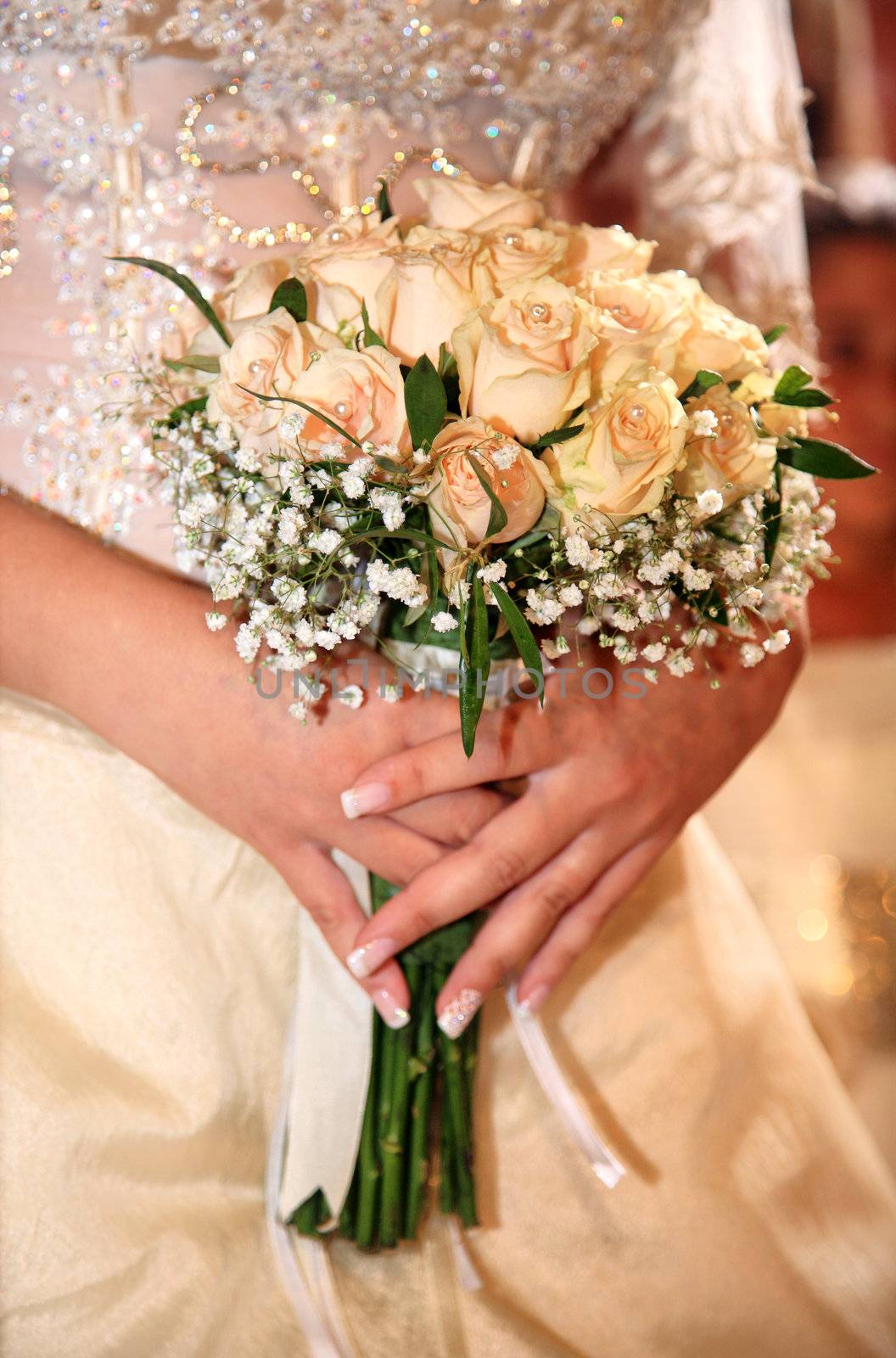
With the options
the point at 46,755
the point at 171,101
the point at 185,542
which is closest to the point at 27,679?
the point at 46,755

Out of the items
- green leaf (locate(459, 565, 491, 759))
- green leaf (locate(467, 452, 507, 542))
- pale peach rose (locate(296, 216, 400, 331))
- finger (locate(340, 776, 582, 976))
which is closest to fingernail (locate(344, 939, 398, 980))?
finger (locate(340, 776, 582, 976))

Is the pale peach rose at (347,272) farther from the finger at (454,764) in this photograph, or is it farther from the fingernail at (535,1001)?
the fingernail at (535,1001)

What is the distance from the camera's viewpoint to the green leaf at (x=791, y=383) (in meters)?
0.84

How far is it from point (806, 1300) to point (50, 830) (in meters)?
0.88

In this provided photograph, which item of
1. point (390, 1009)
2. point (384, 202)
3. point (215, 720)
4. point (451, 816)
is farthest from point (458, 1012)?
point (384, 202)

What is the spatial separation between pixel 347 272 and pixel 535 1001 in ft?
2.17

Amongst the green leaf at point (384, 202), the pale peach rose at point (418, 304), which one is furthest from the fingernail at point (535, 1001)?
the green leaf at point (384, 202)

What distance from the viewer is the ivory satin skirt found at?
0.83 meters

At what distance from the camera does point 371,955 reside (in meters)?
0.87

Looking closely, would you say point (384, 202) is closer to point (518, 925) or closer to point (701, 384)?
point (701, 384)

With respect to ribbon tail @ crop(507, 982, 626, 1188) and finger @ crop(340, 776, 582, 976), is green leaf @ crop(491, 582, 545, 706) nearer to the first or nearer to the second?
finger @ crop(340, 776, 582, 976)

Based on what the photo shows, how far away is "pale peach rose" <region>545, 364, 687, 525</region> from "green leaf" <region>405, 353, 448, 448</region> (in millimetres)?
92

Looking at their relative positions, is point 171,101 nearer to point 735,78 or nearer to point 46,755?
point 46,755

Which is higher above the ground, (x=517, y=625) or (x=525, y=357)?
(x=525, y=357)
